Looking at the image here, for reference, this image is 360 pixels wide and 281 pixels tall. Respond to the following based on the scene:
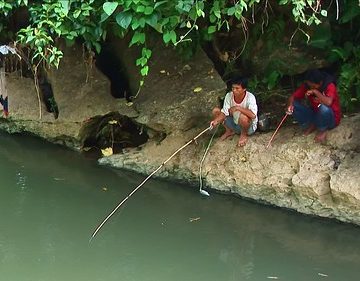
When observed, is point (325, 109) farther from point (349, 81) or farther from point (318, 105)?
point (349, 81)

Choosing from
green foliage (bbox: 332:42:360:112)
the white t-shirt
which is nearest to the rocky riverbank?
the white t-shirt

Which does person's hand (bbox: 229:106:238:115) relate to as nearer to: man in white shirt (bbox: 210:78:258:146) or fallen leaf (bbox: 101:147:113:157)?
man in white shirt (bbox: 210:78:258:146)

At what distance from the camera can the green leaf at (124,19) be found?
12.7ft

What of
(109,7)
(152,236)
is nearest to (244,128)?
(152,236)

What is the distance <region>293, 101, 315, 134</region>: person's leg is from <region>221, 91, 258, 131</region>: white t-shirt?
35 centimetres

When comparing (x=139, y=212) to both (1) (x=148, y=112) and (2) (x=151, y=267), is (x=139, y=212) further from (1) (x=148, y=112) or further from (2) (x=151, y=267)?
(1) (x=148, y=112)

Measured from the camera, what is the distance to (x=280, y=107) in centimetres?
513

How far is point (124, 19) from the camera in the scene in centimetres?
388

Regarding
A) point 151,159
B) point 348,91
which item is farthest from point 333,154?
point 151,159

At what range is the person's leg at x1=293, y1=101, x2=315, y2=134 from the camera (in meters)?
4.44

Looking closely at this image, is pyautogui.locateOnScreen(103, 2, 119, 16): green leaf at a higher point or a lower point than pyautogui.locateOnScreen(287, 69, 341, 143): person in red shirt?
higher

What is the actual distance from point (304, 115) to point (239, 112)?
1.74 feet

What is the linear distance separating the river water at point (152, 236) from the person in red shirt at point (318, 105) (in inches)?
29.1

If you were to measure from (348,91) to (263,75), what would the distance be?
0.84 metres
